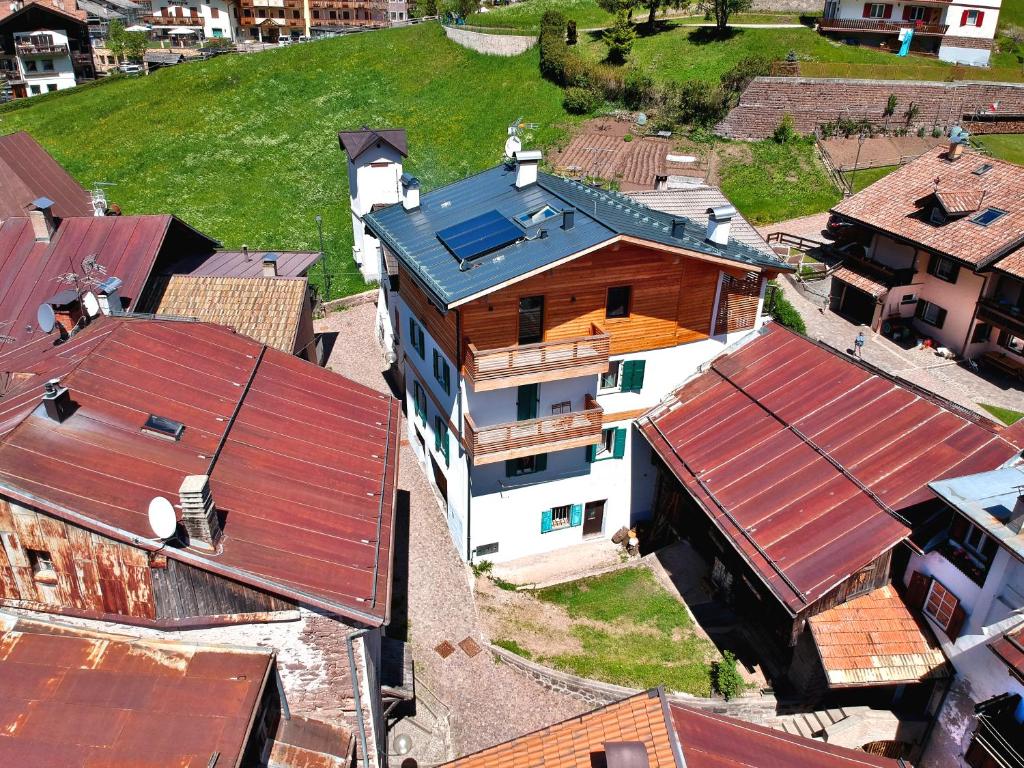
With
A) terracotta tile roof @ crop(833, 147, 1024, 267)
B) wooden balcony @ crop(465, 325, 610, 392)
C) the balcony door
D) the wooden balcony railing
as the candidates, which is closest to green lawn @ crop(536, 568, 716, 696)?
wooden balcony @ crop(465, 325, 610, 392)

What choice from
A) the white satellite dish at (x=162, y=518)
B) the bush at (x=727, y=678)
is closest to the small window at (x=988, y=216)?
the bush at (x=727, y=678)

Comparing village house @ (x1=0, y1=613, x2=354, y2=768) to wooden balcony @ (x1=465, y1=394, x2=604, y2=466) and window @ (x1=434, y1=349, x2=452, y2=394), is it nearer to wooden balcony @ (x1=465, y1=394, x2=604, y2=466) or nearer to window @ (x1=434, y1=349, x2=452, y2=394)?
wooden balcony @ (x1=465, y1=394, x2=604, y2=466)

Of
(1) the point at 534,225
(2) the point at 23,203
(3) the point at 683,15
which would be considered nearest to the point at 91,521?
(1) the point at 534,225

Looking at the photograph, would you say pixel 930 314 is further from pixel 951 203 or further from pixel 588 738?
pixel 588 738

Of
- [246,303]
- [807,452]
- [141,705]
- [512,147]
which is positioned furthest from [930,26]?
[141,705]

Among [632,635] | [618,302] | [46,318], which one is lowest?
[632,635]

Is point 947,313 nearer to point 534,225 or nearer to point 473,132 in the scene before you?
point 534,225

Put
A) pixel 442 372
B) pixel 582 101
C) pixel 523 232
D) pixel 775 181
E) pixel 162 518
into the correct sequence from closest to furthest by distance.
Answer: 1. pixel 162 518
2. pixel 523 232
3. pixel 442 372
4. pixel 775 181
5. pixel 582 101
